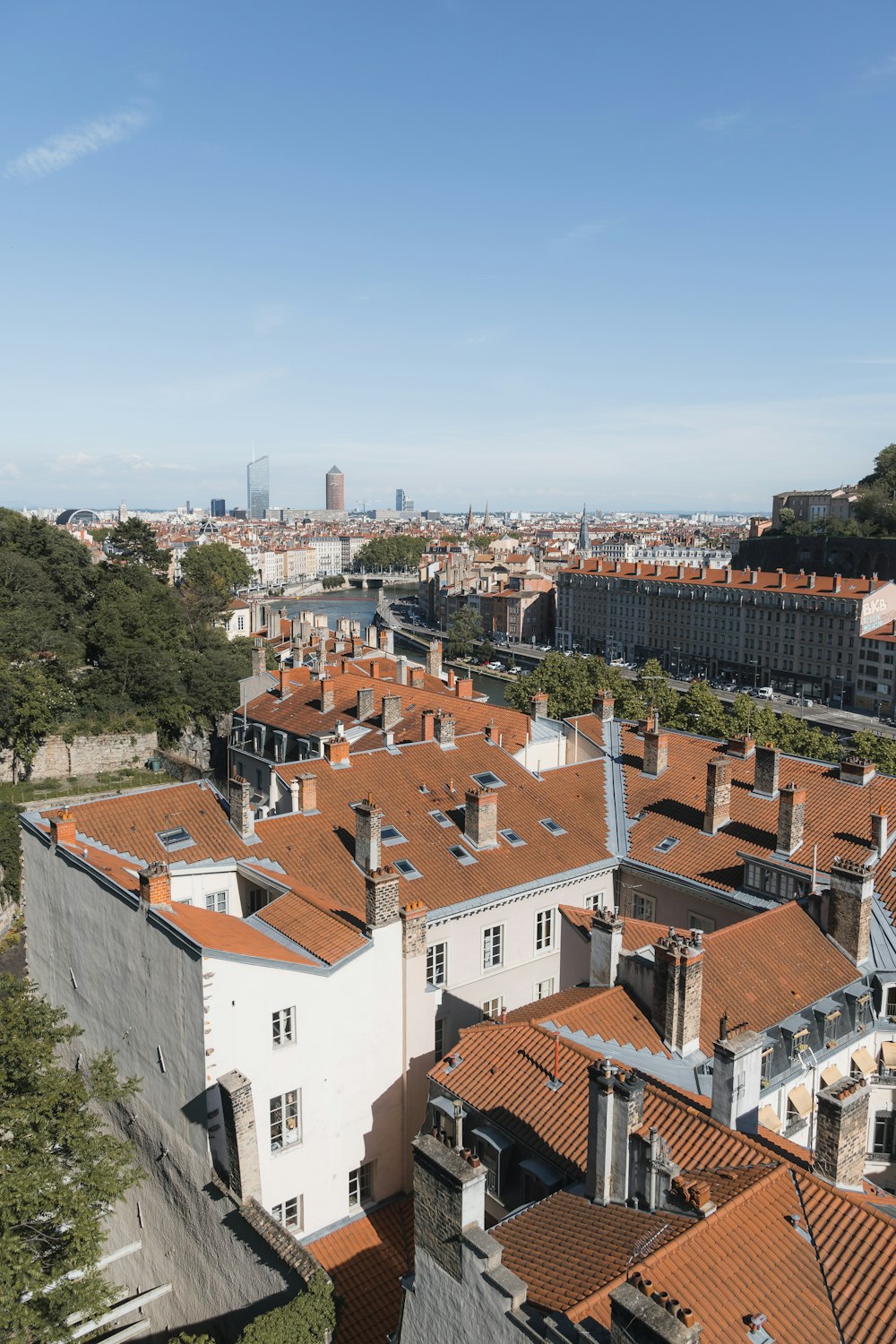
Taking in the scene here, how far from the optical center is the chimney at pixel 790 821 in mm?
18609

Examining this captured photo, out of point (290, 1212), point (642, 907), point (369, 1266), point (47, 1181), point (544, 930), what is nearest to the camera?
point (47, 1181)

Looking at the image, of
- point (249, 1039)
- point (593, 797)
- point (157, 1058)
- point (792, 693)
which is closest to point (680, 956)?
point (249, 1039)

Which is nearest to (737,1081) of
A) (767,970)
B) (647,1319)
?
(767,970)

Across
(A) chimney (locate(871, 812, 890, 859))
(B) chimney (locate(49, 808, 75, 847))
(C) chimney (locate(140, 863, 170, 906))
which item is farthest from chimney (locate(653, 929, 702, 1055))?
(B) chimney (locate(49, 808, 75, 847))

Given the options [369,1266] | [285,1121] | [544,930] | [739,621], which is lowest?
[369,1266]

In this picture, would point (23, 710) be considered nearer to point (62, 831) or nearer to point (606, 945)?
point (62, 831)

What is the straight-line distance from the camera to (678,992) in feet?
43.3

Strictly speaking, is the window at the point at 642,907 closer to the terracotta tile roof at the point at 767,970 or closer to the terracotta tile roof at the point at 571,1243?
the terracotta tile roof at the point at 767,970

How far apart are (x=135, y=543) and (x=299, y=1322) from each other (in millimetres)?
60850

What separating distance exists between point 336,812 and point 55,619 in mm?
38033

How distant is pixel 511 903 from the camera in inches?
740

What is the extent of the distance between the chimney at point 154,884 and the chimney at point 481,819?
A: 7377 mm

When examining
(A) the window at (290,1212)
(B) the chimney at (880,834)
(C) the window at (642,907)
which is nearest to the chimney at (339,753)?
(C) the window at (642,907)

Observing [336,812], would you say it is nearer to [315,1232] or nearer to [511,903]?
[511,903]
